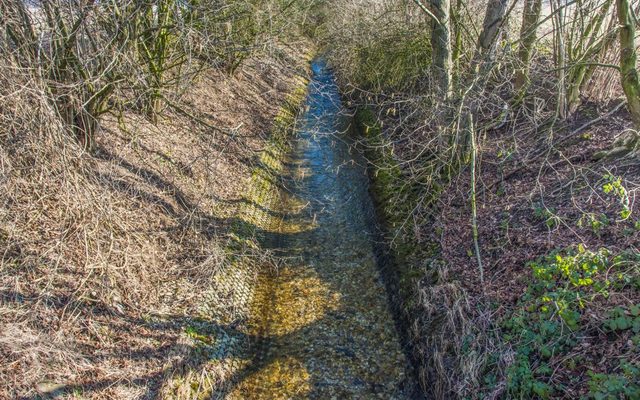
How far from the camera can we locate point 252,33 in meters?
13.2

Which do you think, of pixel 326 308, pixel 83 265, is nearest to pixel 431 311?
pixel 326 308

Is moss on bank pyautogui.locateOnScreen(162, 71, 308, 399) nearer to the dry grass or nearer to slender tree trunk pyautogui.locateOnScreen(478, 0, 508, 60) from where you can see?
the dry grass

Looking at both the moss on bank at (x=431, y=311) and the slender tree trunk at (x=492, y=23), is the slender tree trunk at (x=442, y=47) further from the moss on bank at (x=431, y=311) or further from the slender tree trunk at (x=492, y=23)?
the moss on bank at (x=431, y=311)

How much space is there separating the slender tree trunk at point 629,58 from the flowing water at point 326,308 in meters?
5.10

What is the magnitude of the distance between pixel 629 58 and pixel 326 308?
6316 millimetres

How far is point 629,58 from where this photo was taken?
21.2 ft

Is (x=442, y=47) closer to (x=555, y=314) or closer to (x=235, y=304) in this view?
(x=555, y=314)

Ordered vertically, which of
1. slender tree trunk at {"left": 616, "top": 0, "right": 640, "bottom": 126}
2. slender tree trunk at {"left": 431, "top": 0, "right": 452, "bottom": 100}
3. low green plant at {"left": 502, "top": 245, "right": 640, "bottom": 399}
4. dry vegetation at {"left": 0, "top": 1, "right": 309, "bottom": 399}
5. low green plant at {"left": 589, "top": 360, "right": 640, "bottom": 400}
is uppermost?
slender tree trunk at {"left": 431, "top": 0, "right": 452, "bottom": 100}

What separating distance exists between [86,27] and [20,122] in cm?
173

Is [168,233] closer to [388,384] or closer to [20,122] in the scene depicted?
[20,122]

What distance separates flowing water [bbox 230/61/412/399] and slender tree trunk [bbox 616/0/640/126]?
510cm

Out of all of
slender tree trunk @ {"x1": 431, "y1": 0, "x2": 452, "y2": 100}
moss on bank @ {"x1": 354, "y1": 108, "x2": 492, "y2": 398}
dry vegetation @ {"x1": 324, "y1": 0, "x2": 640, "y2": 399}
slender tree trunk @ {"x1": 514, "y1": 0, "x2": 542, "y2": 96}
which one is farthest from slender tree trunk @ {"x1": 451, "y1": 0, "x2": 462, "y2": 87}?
moss on bank @ {"x1": 354, "y1": 108, "x2": 492, "y2": 398}

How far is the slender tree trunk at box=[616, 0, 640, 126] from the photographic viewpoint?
6375mm

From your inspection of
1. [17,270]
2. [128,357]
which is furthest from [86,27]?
[128,357]
